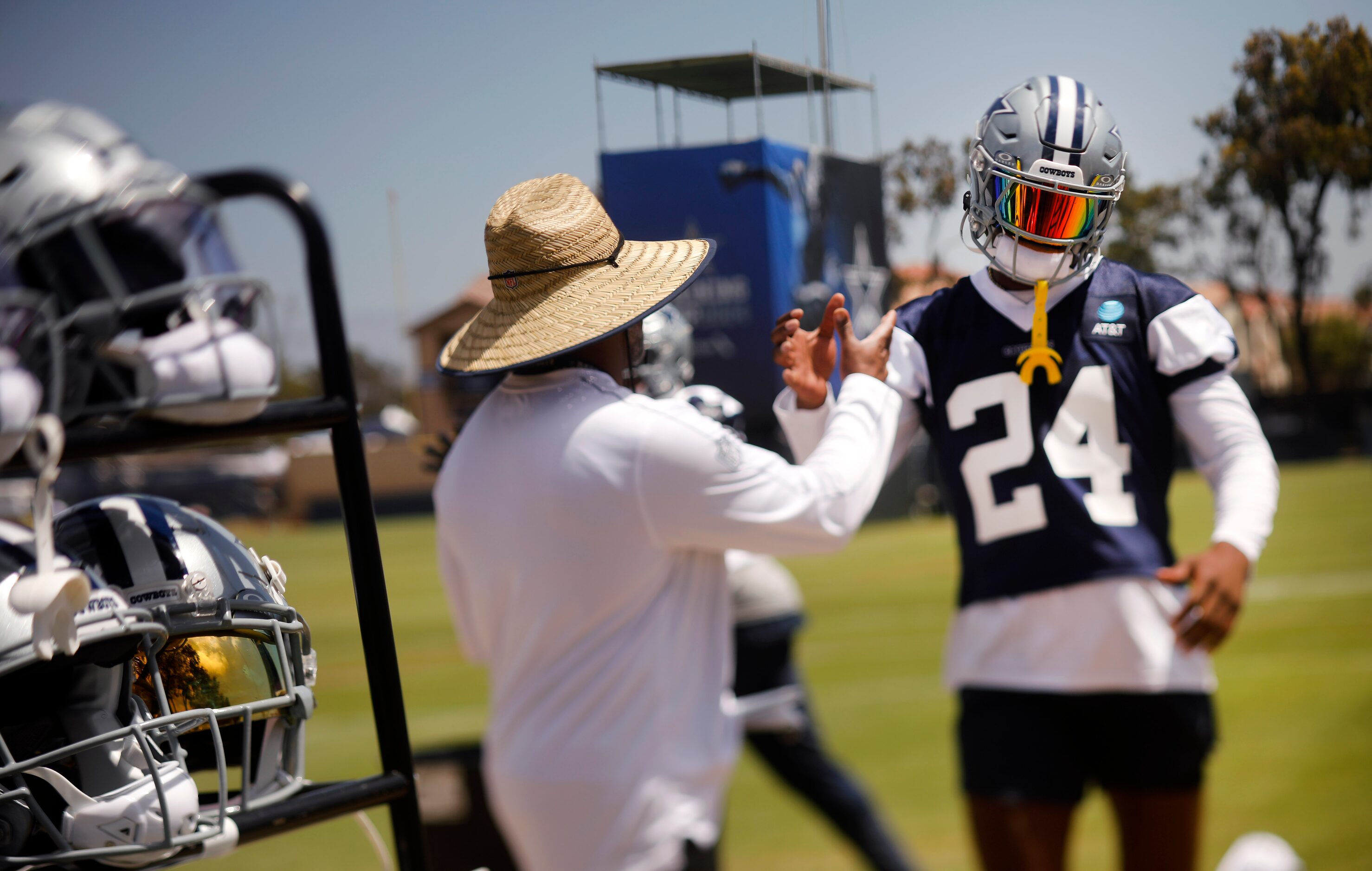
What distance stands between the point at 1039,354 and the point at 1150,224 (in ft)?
1.18

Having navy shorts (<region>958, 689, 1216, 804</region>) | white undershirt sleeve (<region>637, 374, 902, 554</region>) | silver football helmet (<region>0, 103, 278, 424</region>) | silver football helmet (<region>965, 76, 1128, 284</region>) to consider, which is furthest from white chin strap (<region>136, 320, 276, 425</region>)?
navy shorts (<region>958, 689, 1216, 804</region>)

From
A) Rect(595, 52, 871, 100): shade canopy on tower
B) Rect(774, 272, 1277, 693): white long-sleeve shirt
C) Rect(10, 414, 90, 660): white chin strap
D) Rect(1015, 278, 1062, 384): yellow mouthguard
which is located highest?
Rect(595, 52, 871, 100): shade canopy on tower

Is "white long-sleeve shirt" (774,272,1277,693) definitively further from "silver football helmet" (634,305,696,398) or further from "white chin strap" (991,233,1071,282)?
"silver football helmet" (634,305,696,398)

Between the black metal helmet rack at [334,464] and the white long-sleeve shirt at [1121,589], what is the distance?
26.6 inches

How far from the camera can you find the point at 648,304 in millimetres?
1531

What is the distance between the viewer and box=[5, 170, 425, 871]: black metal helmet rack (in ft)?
3.10

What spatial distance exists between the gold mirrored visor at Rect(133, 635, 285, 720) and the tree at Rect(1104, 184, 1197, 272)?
122 cm

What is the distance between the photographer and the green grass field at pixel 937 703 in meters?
4.04

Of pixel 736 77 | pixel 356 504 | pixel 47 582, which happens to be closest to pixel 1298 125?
pixel 736 77

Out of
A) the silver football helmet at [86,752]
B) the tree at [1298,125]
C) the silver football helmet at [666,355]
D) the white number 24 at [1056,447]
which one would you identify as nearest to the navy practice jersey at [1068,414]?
the white number 24 at [1056,447]

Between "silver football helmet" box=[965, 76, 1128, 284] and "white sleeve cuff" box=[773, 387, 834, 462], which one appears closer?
"silver football helmet" box=[965, 76, 1128, 284]

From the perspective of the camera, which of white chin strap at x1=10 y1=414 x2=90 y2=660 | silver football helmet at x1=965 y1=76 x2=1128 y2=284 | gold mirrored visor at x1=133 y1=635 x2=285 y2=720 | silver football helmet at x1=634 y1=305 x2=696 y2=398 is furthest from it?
silver football helmet at x1=634 y1=305 x2=696 y2=398

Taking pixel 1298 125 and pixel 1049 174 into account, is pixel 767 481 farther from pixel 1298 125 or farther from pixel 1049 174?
pixel 1298 125

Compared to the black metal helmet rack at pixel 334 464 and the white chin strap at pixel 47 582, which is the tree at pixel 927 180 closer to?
the black metal helmet rack at pixel 334 464
